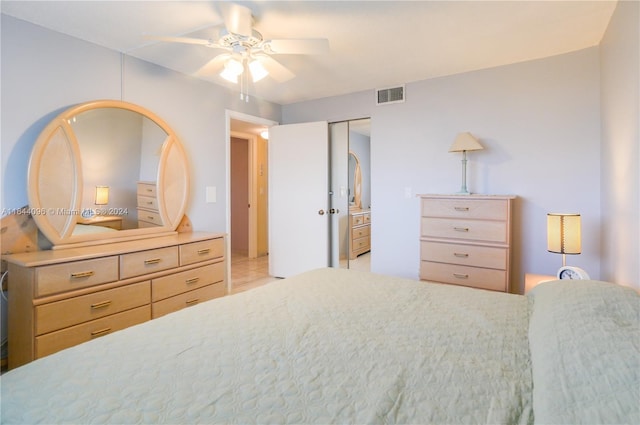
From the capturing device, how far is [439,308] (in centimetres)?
138

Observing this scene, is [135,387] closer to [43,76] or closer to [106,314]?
[106,314]

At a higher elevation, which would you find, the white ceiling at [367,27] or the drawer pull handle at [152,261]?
the white ceiling at [367,27]

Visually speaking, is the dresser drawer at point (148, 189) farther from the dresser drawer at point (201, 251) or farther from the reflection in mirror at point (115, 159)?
the dresser drawer at point (201, 251)

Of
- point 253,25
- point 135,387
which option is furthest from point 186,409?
point 253,25

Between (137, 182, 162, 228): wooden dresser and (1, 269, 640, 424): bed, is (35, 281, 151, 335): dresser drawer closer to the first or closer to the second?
(137, 182, 162, 228): wooden dresser

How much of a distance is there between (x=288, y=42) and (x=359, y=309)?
64.9 inches

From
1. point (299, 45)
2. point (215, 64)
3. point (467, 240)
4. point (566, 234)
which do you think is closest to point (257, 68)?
point (215, 64)

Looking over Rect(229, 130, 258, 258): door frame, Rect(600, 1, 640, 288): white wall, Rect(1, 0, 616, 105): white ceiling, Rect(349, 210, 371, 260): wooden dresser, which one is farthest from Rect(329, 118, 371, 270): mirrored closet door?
Rect(600, 1, 640, 288): white wall

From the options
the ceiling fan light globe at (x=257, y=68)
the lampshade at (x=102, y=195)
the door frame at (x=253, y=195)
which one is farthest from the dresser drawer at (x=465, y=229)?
the door frame at (x=253, y=195)

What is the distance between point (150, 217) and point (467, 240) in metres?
2.74

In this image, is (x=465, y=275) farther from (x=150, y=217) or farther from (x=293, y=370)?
(x=150, y=217)

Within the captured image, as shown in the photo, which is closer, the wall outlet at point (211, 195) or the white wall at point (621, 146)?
the white wall at point (621, 146)

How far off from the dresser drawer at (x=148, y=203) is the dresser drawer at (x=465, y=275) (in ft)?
8.03

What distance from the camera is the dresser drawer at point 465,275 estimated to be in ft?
8.80
